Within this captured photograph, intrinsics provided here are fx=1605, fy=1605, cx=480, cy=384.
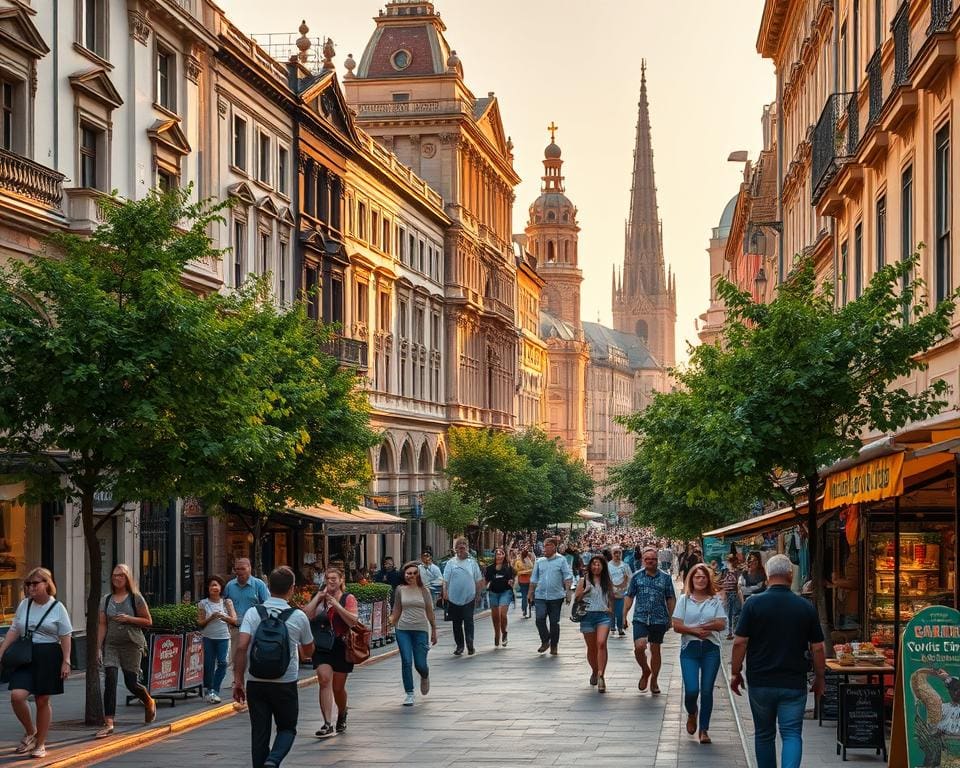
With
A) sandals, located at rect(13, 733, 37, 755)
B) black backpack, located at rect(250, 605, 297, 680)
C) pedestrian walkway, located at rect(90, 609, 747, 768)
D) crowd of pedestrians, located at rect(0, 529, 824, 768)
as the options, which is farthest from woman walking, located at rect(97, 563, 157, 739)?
black backpack, located at rect(250, 605, 297, 680)

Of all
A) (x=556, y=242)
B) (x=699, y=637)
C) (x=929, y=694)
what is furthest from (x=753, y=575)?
(x=556, y=242)

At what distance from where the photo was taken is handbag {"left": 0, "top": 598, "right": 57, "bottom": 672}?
14273 mm

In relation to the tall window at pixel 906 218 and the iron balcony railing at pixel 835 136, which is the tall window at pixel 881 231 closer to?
the iron balcony railing at pixel 835 136

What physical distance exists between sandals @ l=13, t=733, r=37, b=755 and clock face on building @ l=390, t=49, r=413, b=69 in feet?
198

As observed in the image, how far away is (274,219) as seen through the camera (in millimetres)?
43094

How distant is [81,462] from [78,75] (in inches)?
485

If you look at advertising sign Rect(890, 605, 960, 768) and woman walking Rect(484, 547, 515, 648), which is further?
woman walking Rect(484, 547, 515, 648)

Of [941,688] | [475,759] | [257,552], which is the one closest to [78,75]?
[257,552]

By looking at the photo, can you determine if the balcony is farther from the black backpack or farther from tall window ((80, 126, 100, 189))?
the black backpack

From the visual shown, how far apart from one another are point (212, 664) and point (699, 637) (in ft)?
21.0

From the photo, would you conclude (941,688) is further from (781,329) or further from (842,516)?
(842,516)

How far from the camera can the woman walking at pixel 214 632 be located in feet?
63.3

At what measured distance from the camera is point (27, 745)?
14375 mm

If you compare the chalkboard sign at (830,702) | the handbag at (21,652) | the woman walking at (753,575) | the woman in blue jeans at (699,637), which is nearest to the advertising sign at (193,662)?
the handbag at (21,652)
